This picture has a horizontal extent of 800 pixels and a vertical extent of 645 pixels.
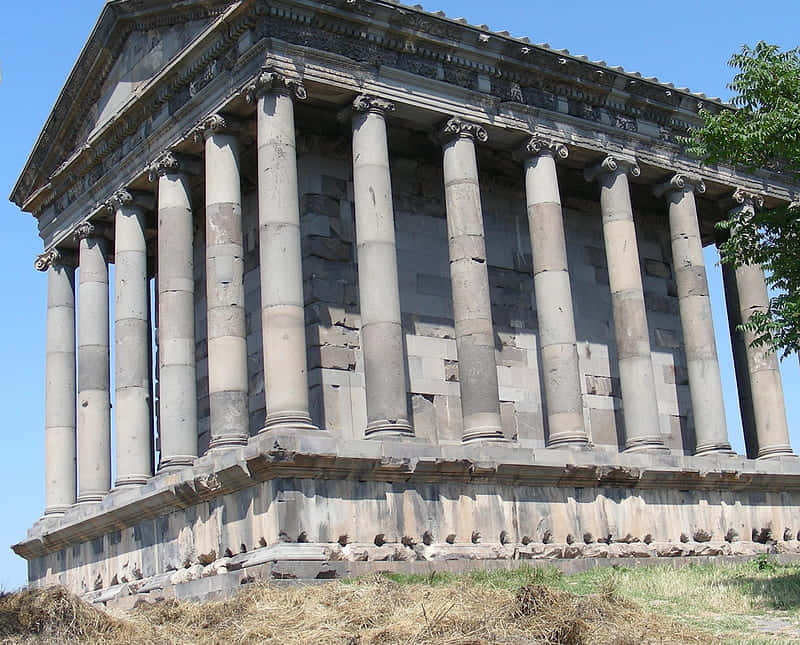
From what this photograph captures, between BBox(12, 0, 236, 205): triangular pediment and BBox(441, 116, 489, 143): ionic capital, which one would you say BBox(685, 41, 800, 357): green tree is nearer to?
BBox(441, 116, 489, 143): ionic capital

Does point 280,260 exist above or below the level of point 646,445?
above

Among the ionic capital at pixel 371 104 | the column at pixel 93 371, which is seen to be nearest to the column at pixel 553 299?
the ionic capital at pixel 371 104

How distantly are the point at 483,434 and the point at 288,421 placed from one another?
163 inches

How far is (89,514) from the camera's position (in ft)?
83.8

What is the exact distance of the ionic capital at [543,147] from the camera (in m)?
26.4

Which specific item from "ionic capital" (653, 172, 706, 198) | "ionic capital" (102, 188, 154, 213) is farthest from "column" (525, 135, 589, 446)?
"ionic capital" (102, 188, 154, 213)

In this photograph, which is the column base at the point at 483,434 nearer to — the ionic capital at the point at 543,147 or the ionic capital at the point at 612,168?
→ the ionic capital at the point at 543,147

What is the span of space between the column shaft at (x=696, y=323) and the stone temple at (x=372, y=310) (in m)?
0.07

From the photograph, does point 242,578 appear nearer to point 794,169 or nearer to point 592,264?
point 794,169

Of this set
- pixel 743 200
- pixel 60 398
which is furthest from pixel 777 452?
pixel 60 398

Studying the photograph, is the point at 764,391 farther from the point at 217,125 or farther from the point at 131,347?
the point at 131,347

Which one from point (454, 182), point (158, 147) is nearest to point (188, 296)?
point (158, 147)

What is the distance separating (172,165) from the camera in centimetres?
2534

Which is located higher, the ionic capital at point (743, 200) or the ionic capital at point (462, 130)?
the ionic capital at point (462, 130)
